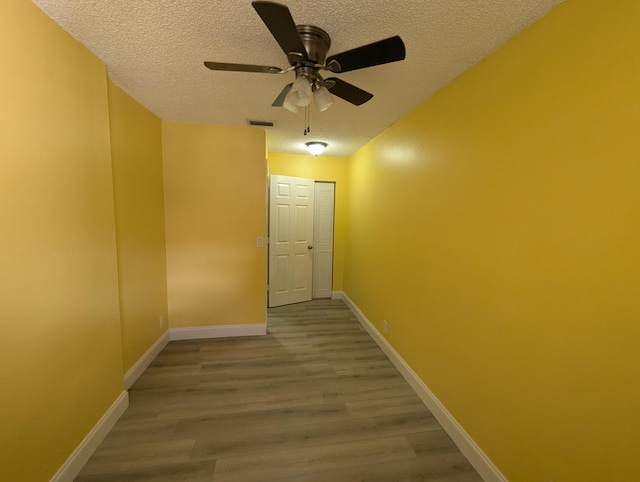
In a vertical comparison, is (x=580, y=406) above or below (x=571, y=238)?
below

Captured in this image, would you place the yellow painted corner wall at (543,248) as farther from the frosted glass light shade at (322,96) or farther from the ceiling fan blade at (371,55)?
the frosted glass light shade at (322,96)

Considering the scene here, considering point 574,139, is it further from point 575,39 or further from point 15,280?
point 15,280

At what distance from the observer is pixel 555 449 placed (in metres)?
1.07

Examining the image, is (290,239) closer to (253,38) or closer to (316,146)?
(316,146)

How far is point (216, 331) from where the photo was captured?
2947mm

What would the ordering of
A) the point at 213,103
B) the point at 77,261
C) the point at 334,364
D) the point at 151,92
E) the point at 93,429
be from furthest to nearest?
the point at 334,364, the point at 213,103, the point at 151,92, the point at 93,429, the point at 77,261

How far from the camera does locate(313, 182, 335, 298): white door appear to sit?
4.30 meters

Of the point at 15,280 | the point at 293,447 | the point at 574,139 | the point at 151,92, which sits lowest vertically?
the point at 293,447

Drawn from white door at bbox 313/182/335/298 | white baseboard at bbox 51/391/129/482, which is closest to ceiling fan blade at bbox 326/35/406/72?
white baseboard at bbox 51/391/129/482

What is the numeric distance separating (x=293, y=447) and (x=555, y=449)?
1358 millimetres

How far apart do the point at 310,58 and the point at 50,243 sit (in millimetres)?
1590

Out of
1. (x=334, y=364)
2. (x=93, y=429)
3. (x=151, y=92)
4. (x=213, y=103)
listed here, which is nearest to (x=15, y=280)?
(x=93, y=429)

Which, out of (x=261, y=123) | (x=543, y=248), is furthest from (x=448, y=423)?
(x=261, y=123)

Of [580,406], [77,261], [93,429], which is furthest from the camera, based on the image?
[93,429]
